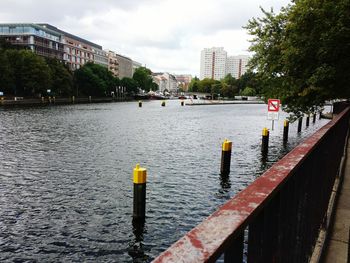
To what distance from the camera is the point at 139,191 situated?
998cm

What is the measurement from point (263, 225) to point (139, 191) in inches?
332

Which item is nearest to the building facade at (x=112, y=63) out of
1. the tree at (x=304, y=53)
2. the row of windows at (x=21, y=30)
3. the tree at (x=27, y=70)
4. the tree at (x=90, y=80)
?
the tree at (x=90, y=80)

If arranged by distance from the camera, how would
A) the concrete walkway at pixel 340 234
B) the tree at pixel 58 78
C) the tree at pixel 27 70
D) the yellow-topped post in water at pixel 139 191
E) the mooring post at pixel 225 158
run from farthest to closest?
the tree at pixel 58 78 → the tree at pixel 27 70 → the mooring post at pixel 225 158 → the yellow-topped post in water at pixel 139 191 → the concrete walkway at pixel 340 234

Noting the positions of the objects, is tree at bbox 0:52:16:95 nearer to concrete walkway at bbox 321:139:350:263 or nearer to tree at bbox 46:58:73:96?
tree at bbox 46:58:73:96

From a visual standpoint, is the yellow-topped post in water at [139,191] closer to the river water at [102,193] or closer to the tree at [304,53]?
the river water at [102,193]

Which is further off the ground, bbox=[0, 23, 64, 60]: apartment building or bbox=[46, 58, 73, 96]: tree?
bbox=[0, 23, 64, 60]: apartment building

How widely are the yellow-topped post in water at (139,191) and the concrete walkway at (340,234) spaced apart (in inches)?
206

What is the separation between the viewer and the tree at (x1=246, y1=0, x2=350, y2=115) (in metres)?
15.1

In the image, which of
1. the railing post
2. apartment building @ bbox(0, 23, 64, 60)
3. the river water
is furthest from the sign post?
apartment building @ bbox(0, 23, 64, 60)

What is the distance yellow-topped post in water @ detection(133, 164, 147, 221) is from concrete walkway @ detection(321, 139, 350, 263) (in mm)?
5221

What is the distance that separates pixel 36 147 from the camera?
2253 centimetres

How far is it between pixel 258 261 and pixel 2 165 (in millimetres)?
17979

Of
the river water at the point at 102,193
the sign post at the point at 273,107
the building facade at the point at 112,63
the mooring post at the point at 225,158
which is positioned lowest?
the river water at the point at 102,193

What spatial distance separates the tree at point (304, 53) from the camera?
15.1 m
